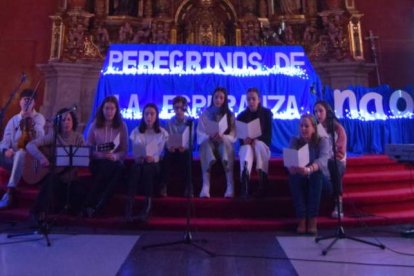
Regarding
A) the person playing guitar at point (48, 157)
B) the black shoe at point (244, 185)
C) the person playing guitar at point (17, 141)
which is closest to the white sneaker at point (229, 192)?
the black shoe at point (244, 185)

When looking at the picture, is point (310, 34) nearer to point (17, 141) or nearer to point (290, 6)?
point (290, 6)

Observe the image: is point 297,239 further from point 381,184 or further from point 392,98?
point 392,98

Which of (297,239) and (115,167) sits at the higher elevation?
(115,167)

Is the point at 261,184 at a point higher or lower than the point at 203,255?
higher

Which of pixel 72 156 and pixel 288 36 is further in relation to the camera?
pixel 288 36

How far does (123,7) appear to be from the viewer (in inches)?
364

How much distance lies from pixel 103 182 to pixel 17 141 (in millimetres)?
1432

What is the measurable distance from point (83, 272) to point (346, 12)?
8856 mm

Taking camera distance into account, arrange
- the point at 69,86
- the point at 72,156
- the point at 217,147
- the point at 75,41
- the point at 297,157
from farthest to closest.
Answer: the point at 75,41
the point at 69,86
the point at 217,147
the point at 72,156
the point at 297,157

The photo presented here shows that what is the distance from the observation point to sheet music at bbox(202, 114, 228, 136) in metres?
3.85

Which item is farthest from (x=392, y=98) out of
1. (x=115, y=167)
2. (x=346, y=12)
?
(x=115, y=167)

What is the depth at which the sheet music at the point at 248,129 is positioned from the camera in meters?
3.80

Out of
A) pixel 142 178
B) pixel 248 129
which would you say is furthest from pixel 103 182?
pixel 248 129

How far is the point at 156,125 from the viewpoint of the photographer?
4.05 meters
